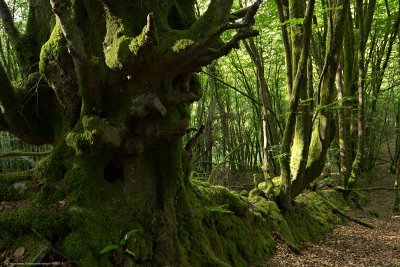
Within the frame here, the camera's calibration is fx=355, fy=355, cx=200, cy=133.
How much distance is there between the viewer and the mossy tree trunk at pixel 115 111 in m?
3.67


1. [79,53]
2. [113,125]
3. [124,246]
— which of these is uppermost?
[79,53]

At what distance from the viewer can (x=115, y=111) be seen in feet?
13.6

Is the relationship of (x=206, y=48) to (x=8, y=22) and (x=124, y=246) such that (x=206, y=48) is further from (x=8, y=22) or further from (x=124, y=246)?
(x=8, y=22)

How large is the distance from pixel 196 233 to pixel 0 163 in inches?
284

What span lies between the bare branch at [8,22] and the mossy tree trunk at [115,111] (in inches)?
0.6

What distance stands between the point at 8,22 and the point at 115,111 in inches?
75.5

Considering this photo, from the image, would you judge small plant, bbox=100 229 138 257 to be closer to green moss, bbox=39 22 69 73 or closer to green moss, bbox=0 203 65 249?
green moss, bbox=0 203 65 249

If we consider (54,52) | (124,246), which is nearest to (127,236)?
(124,246)

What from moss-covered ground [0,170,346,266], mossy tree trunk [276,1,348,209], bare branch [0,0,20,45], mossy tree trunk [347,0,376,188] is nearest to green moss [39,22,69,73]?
bare branch [0,0,20,45]

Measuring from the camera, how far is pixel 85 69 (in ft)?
12.3

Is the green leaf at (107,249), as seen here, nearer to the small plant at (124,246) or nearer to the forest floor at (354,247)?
the small plant at (124,246)

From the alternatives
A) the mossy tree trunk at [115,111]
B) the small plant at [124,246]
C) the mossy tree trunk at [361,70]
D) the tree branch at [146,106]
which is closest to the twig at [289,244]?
the mossy tree trunk at [115,111]

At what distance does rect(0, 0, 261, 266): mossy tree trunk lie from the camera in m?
3.67

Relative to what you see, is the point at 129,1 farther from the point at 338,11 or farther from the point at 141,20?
the point at 338,11
